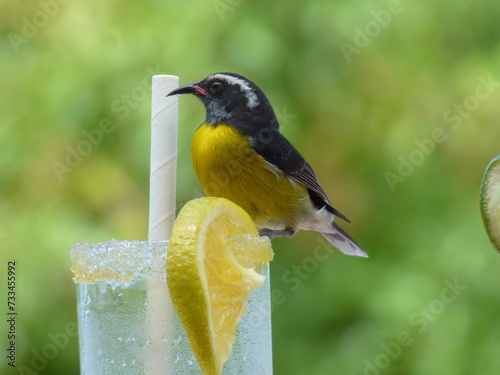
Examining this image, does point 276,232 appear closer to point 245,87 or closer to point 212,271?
point 245,87

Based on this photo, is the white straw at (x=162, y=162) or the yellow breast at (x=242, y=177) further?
the yellow breast at (x=242, y=177)

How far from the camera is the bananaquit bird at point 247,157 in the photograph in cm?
124

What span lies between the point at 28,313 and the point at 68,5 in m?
0.82

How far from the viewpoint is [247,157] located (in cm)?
128

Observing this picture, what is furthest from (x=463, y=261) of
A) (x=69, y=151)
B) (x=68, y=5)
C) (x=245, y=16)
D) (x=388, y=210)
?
(x=68, y=5)

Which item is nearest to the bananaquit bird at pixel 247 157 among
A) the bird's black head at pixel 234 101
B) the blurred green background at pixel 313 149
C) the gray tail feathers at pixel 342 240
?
the bird's black head at pixel 234 101

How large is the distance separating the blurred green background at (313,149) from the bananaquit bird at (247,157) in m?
0.36

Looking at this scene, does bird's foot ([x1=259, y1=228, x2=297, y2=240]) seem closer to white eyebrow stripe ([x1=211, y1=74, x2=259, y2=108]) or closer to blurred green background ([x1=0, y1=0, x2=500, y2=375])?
white eyebrow stripe ([x1=211, y1=74, x2=259, y2=108])

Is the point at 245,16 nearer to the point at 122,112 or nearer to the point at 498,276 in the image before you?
the point at 122,112

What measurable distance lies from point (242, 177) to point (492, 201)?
2.10ft

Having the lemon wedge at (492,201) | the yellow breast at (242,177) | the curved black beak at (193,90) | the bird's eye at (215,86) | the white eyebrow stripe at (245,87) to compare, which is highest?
the lemon wedge at (492,201)

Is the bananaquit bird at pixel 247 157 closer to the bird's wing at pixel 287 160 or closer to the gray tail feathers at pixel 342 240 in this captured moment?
the bird's wing at pixel 287 160

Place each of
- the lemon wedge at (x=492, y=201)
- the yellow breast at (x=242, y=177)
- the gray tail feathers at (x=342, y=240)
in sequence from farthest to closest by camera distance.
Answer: the gray tail feathers at (x=342, y=240), the yellow breast at (x=242, y=177), the lemon wedge at (x=492, y=201)

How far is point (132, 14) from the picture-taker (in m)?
1.83
